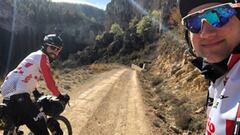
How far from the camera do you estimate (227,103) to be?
6.32ft

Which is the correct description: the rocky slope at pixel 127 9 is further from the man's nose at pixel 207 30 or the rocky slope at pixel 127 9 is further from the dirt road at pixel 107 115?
the man's nose at pixel 207 30

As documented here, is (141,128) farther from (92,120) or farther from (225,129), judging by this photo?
(225,129)

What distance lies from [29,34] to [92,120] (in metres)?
156

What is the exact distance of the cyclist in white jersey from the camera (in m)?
1.91

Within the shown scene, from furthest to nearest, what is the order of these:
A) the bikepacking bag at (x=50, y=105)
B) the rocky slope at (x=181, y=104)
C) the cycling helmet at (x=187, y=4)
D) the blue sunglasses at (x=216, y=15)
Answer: the rocky slope at (x=181, y=104) < the bikepacking bag at (x=50, y=105) < the cycling helmet at (x=187, y=4) < the blue sunglasses at (x=216, y=15)

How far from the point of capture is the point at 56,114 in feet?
27.3

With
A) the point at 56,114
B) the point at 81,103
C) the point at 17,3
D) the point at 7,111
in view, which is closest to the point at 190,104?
the point at 81,103

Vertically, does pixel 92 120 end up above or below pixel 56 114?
below

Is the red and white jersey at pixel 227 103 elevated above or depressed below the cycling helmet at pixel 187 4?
below

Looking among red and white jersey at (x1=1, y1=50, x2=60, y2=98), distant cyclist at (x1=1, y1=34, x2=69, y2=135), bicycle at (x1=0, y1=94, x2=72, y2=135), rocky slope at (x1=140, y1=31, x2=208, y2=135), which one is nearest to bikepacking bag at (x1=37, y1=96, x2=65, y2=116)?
bicycle at (x1=0, y1=94, x2=72, y2=135)

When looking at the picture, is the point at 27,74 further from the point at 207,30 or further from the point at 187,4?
the point at 207,30

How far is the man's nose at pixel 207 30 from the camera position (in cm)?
211

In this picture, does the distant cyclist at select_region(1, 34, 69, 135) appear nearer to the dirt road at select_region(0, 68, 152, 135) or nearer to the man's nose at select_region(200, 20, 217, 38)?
the dirt road at select_region(0, 68, 152, 135)

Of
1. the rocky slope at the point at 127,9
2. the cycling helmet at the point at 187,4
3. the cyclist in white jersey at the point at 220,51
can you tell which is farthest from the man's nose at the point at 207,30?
the rocky slope at the point at 127,9
